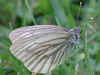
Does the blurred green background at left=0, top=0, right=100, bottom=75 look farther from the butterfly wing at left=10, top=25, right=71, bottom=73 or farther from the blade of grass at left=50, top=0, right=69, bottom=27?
the butterfly wing at left=10, top=25, right=71, bottom=73

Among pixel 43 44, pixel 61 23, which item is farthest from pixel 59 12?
pixel 43 44

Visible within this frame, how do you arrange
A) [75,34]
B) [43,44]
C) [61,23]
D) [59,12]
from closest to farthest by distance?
[75,34] → [43,44] → [61,23] → [59,12]

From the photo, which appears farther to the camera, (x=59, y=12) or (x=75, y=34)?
(x=59, y=12)

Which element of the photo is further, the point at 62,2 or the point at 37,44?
the point at 62,2

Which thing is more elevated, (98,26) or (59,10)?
(59,10)

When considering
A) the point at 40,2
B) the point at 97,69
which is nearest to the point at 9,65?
the point at 97,69

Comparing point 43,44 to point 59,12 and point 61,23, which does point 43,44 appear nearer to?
point 61,23

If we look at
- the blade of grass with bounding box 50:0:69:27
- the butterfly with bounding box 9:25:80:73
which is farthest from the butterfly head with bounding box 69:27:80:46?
the blade of grass with bounding box 50:0:69:27

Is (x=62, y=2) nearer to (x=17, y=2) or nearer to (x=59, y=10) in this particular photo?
(x=59, y=10)
